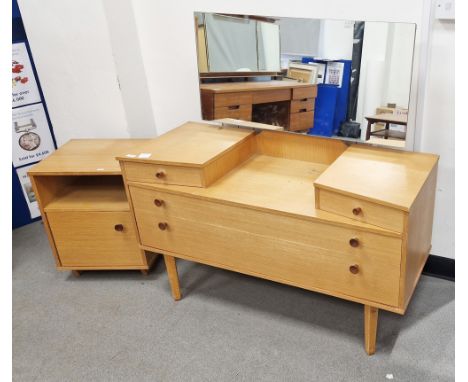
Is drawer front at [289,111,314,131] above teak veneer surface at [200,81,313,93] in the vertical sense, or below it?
below

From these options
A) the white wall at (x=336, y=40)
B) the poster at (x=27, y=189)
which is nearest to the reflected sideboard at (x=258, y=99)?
the white wall at (x=336, y=40)

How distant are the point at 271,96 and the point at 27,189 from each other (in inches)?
64.7

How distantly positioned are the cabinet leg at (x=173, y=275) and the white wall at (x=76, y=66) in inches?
32.6

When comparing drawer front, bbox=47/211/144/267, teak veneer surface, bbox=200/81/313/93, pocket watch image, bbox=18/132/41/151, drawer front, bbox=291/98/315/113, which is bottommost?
drawer front, bbox=47/211/144/267

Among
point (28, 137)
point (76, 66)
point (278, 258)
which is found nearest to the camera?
point (278, 258)

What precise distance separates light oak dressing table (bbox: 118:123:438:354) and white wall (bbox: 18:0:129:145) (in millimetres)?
556

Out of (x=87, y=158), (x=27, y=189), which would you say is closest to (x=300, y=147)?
(x=87, y=158)

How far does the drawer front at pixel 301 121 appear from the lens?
1720 mm

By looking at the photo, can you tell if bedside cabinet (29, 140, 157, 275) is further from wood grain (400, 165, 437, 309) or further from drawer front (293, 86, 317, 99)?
wood grain (400, 165, 437, 309)

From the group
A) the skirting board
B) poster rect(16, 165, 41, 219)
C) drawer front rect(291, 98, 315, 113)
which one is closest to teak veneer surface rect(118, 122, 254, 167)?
drawer front rect(291, 98, 315, 113)

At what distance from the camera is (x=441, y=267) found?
1.89m

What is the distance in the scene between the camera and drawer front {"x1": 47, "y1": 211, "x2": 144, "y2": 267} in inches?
76.8

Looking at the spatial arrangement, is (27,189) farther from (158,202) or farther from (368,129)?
(368,129)
